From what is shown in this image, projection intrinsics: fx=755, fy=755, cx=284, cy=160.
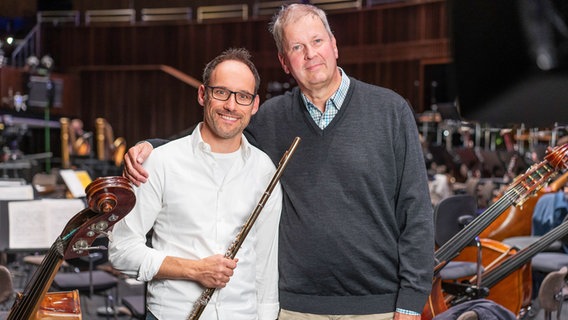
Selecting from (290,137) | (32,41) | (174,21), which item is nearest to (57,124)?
(32,41)

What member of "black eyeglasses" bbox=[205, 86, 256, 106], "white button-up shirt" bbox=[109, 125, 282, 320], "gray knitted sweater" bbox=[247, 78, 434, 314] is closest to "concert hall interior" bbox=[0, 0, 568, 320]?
"white button-up shirt" bbox=[109, 125, 282, 320]

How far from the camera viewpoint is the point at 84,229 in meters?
1.84

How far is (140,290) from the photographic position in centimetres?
624

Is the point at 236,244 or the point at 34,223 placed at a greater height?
the point at 236,244

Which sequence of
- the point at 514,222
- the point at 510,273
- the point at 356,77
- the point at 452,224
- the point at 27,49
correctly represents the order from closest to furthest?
the point at 510,273 < the point at 452,224 < the point at 514,222 < the point at 356,77 < the point at 27,49

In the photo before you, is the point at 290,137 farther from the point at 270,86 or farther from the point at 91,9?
the point at 91,9

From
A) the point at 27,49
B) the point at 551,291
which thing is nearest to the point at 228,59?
the point at 551,291

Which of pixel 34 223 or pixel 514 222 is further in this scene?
pixel 514 222

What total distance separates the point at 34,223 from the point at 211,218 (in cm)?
252

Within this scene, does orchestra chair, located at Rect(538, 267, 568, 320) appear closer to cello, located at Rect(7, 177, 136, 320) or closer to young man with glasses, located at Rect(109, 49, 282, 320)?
young man with glasses, located at Rect(109, 49, 282, 320)

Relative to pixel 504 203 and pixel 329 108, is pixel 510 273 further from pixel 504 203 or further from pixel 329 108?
pixel 329 108

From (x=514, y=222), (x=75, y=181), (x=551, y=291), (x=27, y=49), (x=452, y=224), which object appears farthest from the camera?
(x=27, y=49)

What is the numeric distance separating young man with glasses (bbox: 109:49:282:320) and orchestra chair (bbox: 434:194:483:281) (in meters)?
2.07

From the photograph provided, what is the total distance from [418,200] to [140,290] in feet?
14.9
